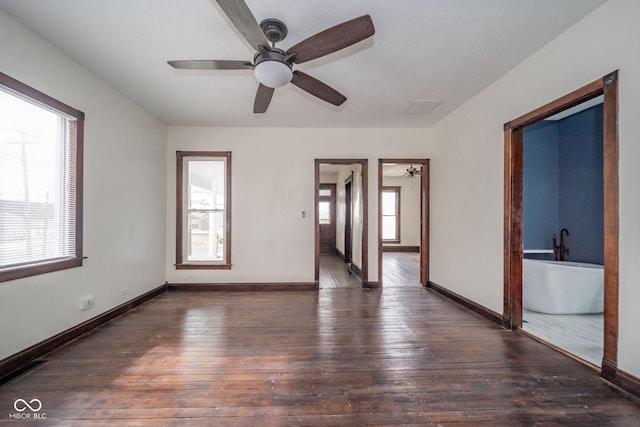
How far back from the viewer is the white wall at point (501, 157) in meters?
1.75

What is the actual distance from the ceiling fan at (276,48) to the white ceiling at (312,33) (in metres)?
0.30

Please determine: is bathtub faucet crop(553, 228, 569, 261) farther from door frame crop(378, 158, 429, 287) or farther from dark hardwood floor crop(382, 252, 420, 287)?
dark hardwood floor crop(382, 252, 420, 287)

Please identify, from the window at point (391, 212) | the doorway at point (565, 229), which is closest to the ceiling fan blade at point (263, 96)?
the doorway at point (565, 229)

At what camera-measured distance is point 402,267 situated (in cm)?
641

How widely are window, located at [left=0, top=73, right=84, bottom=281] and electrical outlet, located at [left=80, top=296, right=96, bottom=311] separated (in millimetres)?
387

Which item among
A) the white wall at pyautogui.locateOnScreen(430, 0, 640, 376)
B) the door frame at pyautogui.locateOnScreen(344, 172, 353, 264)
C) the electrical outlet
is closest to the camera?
the white wall at pyautogui.locateOnScreen(430, 0, 640, 376)

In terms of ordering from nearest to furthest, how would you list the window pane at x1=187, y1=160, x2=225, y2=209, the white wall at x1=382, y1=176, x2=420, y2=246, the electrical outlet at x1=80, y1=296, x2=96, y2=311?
the electrical outlet at x1=80, y1=296, x2=96, y2=311 → the window pane at x1=187, y1=160, x2=225, y2=209 → the white wall at x1=382, y1=176, x2=420, y2=246

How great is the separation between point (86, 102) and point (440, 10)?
10.8ft

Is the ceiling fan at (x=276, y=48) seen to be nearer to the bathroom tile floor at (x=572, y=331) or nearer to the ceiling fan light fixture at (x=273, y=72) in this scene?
the ceiling fan light fixture at (x=273, y=72)

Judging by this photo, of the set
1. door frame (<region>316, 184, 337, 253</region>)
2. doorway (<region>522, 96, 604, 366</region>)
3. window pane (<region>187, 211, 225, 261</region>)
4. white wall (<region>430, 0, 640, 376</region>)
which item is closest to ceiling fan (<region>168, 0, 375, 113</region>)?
white wall (<region>430, 0, 640, 376</region>)

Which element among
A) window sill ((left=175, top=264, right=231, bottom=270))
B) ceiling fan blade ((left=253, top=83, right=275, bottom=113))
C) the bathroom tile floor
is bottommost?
the bathroom tile floor

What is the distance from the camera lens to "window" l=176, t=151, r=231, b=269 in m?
4.31

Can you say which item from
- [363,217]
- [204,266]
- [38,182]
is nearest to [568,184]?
[363,217]

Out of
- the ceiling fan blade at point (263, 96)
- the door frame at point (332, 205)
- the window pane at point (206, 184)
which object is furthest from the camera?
the door frame at point (332, 205)
